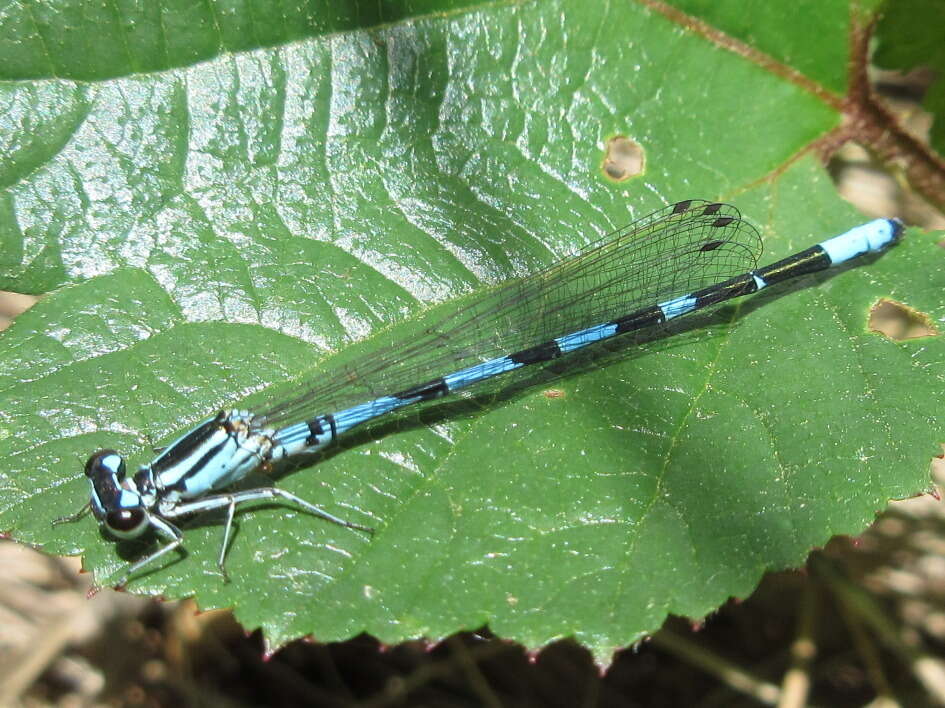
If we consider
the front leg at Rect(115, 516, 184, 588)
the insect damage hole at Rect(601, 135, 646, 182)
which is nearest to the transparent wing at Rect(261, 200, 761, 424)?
the insect damage hole at Rect(601, 135, 646, 182)

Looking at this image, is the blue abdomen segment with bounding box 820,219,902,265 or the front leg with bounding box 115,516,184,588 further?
the blue abdomen segment with bounding box 820,219,902,265

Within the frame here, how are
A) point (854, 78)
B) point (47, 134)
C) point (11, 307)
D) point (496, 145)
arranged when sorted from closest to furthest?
1. point (47, 134)
2. point (496, 145)
3. point (854, 78)
4. point (11, 307)

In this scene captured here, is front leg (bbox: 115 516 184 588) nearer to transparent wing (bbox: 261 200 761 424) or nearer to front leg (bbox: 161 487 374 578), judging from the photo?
front leg (bbox: 161 487 374 578)

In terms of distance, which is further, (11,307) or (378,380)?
(11,307)

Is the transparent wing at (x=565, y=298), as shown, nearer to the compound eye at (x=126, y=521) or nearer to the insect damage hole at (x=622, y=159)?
the insect damage hole at (x=622, y=159)

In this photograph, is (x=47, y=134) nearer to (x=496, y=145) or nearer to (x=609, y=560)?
(x=496, y=145)

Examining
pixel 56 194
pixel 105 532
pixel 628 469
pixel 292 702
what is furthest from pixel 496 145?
pixel 292 702

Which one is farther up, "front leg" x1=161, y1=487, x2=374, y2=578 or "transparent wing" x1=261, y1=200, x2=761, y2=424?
"transparent wing" x1=261, y1=200, x2=761, y2=424
